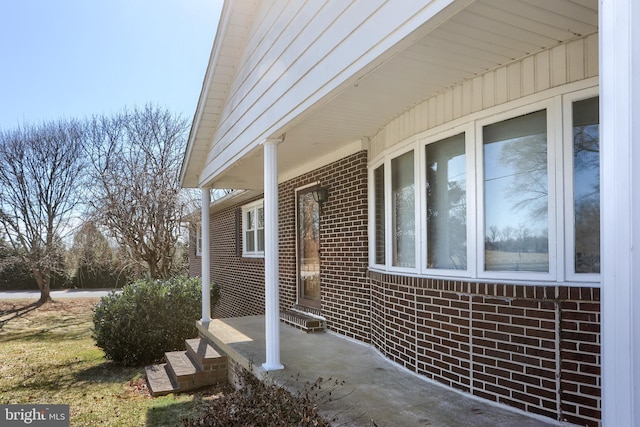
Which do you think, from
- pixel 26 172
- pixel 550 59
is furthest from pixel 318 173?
pixel 26 172

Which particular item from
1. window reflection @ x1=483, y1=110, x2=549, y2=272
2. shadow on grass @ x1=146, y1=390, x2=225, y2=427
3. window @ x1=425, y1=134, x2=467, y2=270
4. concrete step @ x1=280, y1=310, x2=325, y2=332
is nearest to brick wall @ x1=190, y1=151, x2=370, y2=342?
concrete step @ x1=280, y1=310, x2=325, y2=332

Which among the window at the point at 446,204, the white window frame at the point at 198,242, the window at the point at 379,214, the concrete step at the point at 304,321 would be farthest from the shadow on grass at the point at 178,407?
the white window frame at the point at 198,242

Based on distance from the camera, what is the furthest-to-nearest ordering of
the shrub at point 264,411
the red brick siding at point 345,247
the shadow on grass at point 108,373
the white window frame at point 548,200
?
the shadow on grass at point 108,373, the red brick siding at point 345,247, the white window frame at point 548,200, the shrub at point 264,411

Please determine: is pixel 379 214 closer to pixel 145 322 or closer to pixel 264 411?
pixel 264 411

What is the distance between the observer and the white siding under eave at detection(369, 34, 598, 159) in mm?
3154

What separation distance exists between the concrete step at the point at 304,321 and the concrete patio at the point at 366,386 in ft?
0.57

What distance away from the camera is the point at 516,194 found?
3.62 metres

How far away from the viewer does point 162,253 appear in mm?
13961

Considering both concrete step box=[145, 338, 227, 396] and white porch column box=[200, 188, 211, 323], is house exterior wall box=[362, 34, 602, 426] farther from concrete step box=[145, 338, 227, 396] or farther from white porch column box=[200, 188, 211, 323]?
white porch column box=[200, 188, 211, 323]

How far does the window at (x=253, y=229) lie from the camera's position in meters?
10.9

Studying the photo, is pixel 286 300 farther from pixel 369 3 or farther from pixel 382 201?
pixel 369 3

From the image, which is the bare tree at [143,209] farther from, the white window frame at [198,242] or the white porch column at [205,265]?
the white porch column at [205,265]

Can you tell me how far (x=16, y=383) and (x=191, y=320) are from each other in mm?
2958

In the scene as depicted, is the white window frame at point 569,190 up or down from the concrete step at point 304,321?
up
